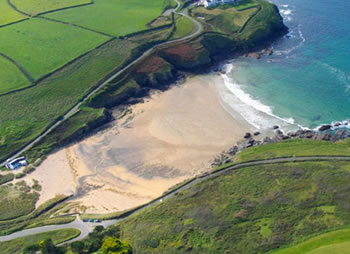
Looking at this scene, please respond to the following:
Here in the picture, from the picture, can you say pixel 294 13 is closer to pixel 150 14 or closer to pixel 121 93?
pixel 150 14

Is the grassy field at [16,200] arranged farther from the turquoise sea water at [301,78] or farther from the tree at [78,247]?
the turquoise sea water at [301,78]

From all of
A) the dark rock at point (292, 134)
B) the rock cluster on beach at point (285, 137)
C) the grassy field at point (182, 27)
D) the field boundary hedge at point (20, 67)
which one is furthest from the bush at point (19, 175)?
the grassy field at point (182, 27)

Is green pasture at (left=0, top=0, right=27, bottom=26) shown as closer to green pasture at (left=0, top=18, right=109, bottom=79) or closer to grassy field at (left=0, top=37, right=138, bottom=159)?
green pasture at (left=0, top=18, right=109, bottom=79)

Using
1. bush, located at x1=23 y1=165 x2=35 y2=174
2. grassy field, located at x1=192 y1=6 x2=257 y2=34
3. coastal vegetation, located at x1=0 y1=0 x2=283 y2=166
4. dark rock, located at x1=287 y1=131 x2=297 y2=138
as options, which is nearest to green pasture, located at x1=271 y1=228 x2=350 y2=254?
dark rock, located at x1=287 y1=131 x2=297 y2=138

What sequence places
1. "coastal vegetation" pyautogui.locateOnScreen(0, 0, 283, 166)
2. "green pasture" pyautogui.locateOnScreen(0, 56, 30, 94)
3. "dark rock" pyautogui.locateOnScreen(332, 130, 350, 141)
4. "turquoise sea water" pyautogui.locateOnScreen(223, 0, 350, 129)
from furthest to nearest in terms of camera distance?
"green pasture" pyautogui.locateOnScreen(0, 56, 30, 94) → "turquoise sea water" pyautogui.locateOnScreen(223, 0, 350, 129) → "coastal vegetation" pyautogui.locateOnScreen(0, 0, 283, 166) → "dark rock" pyautogui.locateOnScreen(332, 130, 350, 141)

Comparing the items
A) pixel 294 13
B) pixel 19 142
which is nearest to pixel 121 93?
pixel 19 142

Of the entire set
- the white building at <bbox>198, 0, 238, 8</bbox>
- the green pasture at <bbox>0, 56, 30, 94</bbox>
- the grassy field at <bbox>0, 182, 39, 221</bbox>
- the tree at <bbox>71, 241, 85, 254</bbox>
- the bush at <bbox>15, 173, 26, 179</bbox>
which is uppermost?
the white building at <bbox>198, 0, 238, 8</bbox>
